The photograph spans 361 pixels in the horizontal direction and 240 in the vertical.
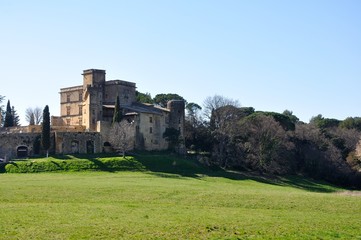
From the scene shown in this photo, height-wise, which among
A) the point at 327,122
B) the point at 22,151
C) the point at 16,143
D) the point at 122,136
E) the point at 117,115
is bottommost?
the point at 22,151

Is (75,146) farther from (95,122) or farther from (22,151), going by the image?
(22,151)

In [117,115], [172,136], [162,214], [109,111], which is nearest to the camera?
[162,214]

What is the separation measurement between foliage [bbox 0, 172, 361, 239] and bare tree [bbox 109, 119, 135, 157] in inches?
917

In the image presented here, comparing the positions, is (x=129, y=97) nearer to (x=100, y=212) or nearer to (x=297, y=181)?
(x=297, y=181)

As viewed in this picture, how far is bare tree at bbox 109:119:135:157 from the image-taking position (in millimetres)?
60781

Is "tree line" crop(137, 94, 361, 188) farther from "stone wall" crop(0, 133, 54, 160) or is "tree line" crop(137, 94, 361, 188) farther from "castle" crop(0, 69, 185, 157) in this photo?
"stone wall" crop(0, 133, 54, 160)

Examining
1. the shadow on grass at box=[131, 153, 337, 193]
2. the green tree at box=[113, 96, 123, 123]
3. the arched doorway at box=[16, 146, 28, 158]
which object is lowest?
the shadow on grass at box=[131, 153, 337, 193]

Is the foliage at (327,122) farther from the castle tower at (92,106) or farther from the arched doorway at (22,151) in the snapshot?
the arched doorway at (22,151)

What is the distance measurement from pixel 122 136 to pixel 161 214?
36941 millimetres

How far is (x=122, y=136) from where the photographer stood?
6091 centimetres

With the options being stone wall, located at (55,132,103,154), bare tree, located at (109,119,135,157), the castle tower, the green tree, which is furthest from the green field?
the castle tower

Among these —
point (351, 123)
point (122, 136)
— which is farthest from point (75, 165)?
point (351, 123)

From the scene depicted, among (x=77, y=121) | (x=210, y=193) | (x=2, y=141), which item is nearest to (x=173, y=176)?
(x=210, y=193)

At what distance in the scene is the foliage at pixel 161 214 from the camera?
1978cm
